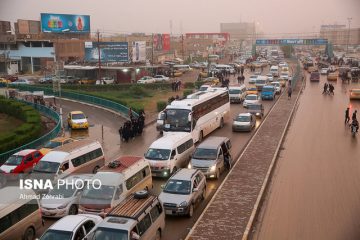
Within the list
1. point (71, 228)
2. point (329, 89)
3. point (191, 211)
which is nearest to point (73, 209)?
point (71, 228)

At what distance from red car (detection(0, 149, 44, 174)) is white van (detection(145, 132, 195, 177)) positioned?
18.8 ft

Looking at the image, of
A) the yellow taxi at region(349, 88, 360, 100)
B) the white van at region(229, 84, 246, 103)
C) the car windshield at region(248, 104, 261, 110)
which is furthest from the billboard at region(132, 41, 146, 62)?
the car windshield at region(248, 104, 261, 110)

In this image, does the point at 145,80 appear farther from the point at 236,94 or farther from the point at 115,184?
the point at 115,184

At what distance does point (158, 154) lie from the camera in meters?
20.3

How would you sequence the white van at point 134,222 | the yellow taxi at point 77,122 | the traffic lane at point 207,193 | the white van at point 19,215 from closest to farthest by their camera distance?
the white van at point 134,222
the white van at point 19,215
the traffic lane at point 207,193
the yellow taxi at point 77,122

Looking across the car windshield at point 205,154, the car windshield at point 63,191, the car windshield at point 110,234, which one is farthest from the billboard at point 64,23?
the car windshield at point 110,234

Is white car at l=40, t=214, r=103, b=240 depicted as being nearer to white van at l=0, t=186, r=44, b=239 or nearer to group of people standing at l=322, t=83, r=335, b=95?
white van at l=0, t=186, r=44, b=239

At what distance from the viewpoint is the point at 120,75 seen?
2361 inches

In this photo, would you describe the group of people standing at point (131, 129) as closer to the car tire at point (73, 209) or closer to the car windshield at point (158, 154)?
the car windshield at point (158, 154)

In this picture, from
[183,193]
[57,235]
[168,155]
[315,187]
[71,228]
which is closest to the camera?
[57,235]

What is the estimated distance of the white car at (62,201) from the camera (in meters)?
15.4

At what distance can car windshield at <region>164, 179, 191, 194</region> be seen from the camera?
52.2ft

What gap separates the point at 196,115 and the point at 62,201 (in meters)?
12.6

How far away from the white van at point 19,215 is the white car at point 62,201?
80 cm
